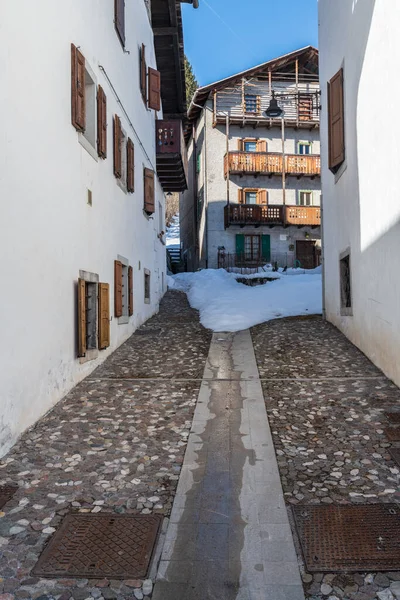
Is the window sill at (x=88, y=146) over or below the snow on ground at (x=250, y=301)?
over

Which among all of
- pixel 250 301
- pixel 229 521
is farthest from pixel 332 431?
pixel 250 301

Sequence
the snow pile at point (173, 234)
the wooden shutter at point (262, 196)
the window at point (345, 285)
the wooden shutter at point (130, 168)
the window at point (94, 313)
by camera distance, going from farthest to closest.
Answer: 1. the snow pile at point (173, 234)
2. the wooden shutter at point (262, 196)
3. the wooden shutter at point (130, 168)
4. the window at point (345, 285)
5. the window at point (94, 313)

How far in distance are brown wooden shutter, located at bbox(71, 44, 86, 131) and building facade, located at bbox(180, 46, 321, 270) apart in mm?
17732

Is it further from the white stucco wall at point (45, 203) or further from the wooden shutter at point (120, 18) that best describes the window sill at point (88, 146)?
the wooden shutter at point (120, 18)

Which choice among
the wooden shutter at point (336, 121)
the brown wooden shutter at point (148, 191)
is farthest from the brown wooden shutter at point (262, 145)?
the wooden shutter at point (336, 121)

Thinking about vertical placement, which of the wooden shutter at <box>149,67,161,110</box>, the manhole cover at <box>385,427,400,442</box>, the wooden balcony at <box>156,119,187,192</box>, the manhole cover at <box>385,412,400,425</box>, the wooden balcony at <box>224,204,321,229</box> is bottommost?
the manhole cover at <box>385,427,400,442</box>

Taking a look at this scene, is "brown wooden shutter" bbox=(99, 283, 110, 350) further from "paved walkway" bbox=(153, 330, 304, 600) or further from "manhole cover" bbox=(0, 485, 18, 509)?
"manhole cover" bbox=(0, 485, 18, 509)

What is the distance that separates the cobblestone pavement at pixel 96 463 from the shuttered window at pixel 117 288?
1.83 metres

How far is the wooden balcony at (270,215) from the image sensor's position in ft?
81.3

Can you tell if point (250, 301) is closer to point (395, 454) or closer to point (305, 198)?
point (395, 454)

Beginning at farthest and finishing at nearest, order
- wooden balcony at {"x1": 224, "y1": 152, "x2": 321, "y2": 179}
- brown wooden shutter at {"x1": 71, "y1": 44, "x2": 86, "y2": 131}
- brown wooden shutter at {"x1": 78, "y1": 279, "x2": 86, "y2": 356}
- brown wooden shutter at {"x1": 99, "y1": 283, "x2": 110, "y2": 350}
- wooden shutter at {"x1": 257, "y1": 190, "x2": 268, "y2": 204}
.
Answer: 1. wooden shutter at {"x1": 257, "y1": 190, "x2": 268, "y2": 204}
2. wooden balcony at {"x1": 224, "y1": 152, "x2": 321, "y2": 179}
3. brown wooden shutter at {"x1": 99, "y1": 283, "x2": 110, "y2": 350}
4. brown wooden shutter at {"x1": 78, "y1": 279, "x2": 86, "y2": 356}
5. brown wooden shutter at {"x1": 71, "y1": 44, "x2": 86, "y2": 131}

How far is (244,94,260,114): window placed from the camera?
26.3m

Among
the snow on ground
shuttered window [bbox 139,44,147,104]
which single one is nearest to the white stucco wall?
shuttered window [bbox 139,44,147,104]

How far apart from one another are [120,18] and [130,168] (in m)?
3.28
